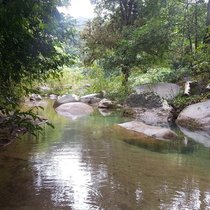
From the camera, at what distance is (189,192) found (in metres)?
3.71

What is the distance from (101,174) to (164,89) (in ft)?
25.7

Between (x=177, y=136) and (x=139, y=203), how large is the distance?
3719 millimetres

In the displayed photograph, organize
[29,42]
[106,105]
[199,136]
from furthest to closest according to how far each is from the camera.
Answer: [106,105] → [199,136] → [29,42]

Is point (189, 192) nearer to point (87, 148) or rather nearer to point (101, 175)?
point (101, 175)

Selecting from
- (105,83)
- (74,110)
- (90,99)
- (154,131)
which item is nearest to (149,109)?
(74,110)

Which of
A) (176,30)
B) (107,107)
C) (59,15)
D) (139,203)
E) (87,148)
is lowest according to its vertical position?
(139,203)

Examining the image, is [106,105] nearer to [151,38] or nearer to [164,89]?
[164,89]

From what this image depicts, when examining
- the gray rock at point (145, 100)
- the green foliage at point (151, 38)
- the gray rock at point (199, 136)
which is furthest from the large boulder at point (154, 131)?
the green foliage at point (151, 38)

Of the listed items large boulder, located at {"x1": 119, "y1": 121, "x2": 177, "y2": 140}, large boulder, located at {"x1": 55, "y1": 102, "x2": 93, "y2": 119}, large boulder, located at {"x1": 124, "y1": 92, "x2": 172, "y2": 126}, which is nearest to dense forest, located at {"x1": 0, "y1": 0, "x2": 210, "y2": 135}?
large boulder, located at {"x1": 55, "y1": 102, "x2": 93, "y2": 119}

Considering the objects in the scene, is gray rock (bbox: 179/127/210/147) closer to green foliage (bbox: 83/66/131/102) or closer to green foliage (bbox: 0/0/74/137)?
green foliage (bbox: 0/0/74/137)

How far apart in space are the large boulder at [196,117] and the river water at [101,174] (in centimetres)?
163

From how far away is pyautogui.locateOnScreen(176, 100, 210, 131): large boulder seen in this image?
317 inches

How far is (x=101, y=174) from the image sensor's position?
14.0 feet

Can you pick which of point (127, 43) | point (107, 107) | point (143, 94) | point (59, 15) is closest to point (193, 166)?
point (59, 15)
